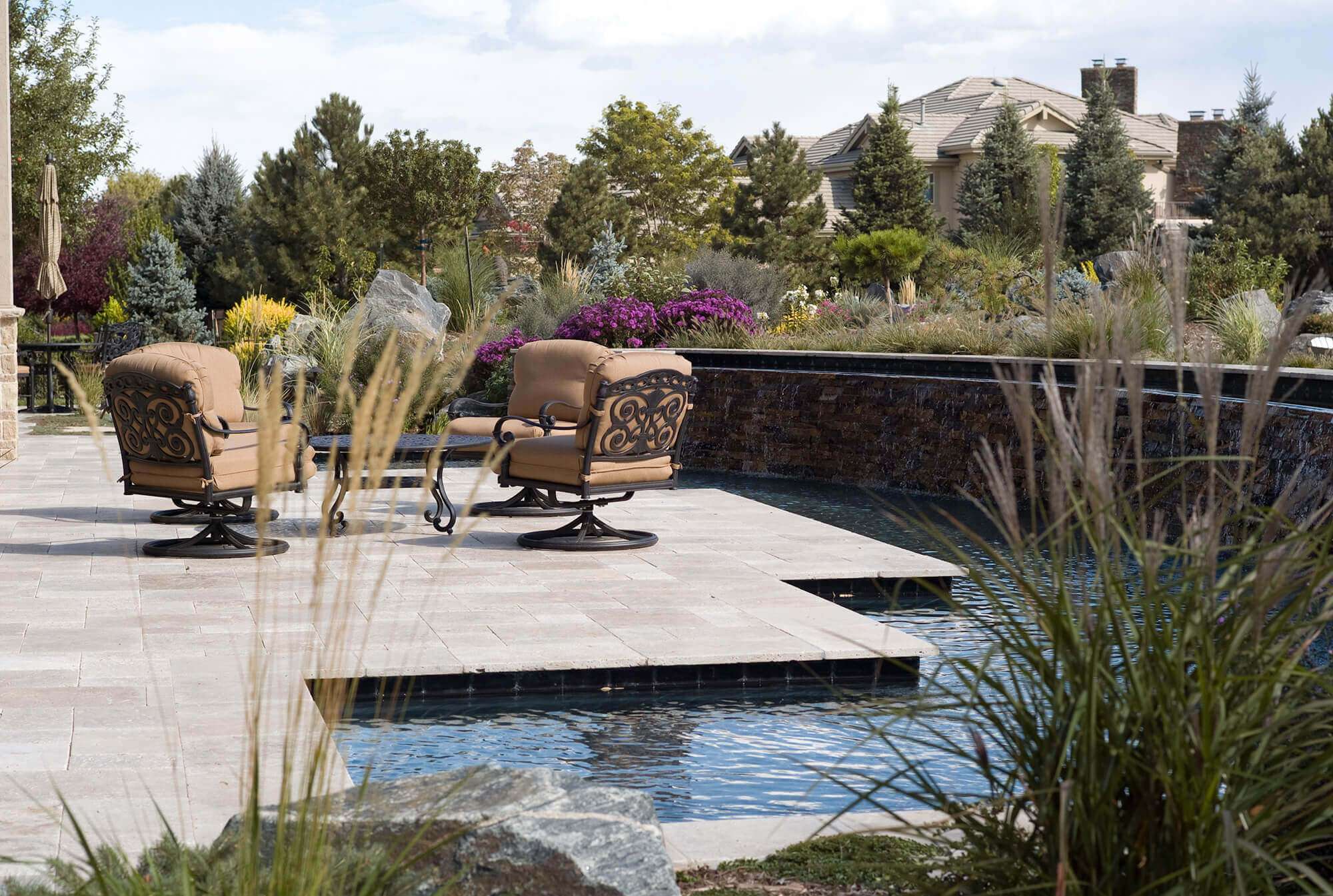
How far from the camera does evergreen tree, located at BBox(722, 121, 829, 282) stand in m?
36.5

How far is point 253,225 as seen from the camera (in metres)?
30.6

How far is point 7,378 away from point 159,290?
17469mm

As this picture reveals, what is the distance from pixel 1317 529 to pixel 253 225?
102 ft

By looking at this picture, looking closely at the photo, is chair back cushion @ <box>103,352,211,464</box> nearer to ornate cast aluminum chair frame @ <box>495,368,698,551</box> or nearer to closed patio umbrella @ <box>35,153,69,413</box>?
ornate cast aluminum chair frame @ <box>495,368,698,551</box>

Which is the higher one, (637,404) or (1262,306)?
(1262,306)

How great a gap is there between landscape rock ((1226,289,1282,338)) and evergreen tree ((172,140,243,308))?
23121mm

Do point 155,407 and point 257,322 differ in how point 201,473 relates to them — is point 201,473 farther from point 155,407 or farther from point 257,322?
point 257,322

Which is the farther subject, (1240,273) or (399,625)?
(1240,273)

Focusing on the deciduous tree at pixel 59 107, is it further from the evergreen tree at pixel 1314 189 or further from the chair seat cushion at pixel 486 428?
the evergreen tree at pixel 1314 189

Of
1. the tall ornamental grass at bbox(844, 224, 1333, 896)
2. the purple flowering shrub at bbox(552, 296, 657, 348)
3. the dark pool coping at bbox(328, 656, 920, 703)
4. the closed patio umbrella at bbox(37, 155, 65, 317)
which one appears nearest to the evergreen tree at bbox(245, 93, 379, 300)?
the closed patio umbrella at bbox(37, 155, 65, 317)

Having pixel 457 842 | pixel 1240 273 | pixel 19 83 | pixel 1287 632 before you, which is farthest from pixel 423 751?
pixel 19 83

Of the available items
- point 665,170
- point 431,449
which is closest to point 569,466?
point 431,449

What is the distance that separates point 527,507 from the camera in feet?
27.8

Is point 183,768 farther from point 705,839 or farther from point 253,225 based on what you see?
point 253,225
